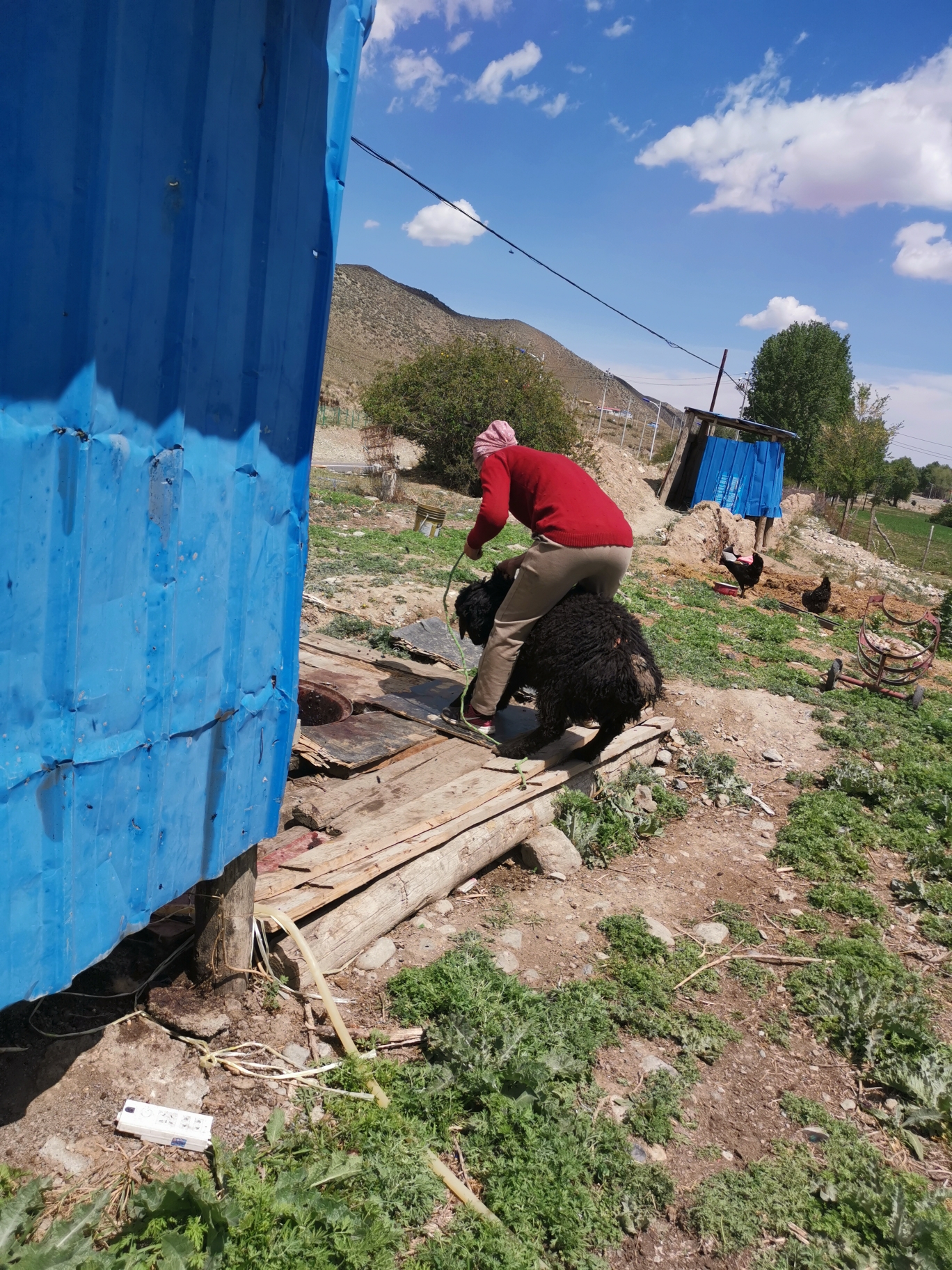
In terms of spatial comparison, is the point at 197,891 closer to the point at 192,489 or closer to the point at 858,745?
the point at 192,489

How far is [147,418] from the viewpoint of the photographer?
5.99 ft

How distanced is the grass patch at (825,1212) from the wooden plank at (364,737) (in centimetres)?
271

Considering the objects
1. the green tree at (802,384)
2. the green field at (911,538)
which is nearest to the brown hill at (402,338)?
the green tree at (802,384)

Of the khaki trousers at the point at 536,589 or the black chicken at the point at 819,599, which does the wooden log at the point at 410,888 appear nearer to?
the khaki trousers at the point at 536,589

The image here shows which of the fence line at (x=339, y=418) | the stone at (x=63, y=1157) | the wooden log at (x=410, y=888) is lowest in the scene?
the stone at (x=63, y=1157)

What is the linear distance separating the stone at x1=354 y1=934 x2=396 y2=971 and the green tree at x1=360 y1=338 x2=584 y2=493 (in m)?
22.6

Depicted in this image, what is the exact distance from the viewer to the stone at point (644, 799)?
5.25 m

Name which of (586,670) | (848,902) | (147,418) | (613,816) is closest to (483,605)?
(586,670)

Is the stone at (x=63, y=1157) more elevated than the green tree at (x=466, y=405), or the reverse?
the green tree at (x=466, y=405)

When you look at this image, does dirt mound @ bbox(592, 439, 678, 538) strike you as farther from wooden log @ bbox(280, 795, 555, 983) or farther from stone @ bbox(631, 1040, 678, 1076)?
stone @ bbox(631, 1040, 678, 1076)

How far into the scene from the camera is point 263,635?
2.49 m

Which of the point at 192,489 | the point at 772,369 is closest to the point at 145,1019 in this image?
the point at 192,489

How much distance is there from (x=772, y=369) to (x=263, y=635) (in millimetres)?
60341

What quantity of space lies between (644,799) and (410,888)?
222 centimetres
